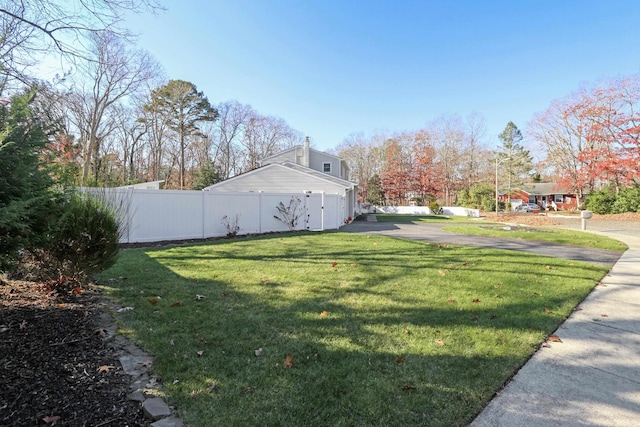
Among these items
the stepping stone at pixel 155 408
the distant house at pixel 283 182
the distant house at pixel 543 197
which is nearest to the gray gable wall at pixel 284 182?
the distant house at pixel 283 182

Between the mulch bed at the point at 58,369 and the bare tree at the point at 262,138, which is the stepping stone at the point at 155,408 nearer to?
the mulch bed at the point at 58,369

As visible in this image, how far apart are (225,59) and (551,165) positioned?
33.8 metres

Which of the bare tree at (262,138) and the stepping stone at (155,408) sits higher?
the bare tree at (262,138)

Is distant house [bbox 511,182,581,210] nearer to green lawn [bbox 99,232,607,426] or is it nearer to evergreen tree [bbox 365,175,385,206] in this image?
evergreen tree [bbox 365,175,385,206]

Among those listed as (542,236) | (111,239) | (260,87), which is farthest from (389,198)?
(111,239)

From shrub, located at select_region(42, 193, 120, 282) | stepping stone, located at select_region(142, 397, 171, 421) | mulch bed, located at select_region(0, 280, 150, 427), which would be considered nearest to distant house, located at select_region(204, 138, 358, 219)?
shrub, located at select_region(42, 193, 120, 282)

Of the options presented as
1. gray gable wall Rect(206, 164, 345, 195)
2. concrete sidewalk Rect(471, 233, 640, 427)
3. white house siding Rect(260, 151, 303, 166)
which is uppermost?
white house siding Rect(260, 151, 303, 166)

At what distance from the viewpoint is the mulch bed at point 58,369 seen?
1.84m

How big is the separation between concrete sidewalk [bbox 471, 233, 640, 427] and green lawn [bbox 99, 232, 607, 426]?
11 cm

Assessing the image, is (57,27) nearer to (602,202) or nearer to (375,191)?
(602,202)

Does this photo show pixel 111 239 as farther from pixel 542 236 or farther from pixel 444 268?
pixel 542 236

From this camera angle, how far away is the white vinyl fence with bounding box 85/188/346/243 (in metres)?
8.91

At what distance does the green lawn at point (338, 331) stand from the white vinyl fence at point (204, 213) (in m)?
2.89

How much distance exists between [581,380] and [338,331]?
2.03 metres
